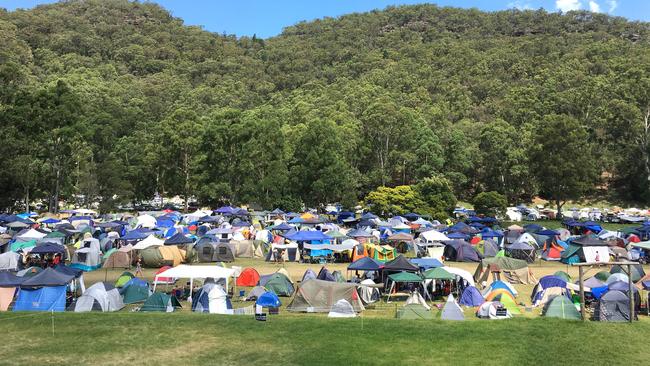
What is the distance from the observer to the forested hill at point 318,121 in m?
49.9

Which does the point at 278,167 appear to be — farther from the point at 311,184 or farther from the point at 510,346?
the point at 510,346

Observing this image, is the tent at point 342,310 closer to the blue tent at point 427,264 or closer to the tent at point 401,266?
the tent at point 401,266

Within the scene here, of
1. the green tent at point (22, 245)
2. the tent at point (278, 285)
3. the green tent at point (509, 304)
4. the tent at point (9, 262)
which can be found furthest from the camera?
the green tent at point (22, 245)

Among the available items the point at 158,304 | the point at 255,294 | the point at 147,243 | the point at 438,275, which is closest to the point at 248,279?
the point at 255,294

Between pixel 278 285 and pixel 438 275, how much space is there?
5.25 m

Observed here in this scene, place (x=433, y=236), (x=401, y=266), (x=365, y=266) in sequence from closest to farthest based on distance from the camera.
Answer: (x=401, y=266) < (x=365, y=266) < (x=433, y=236)

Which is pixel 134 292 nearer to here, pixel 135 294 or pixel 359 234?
pixel 135 294

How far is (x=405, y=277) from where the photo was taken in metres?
17.0

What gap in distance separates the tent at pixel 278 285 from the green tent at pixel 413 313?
4.53m

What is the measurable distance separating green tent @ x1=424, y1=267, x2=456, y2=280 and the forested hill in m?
32.4

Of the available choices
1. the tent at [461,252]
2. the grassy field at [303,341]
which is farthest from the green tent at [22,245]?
the tent at [461,252]

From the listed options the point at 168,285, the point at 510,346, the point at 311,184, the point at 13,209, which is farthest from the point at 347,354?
the point at 13,209

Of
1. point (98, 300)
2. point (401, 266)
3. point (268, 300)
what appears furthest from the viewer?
point (401, 266)

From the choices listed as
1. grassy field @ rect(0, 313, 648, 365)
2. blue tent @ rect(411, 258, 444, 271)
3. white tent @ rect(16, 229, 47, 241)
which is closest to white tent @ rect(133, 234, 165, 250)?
white tent @ rect(16, 229, 47, 241)
